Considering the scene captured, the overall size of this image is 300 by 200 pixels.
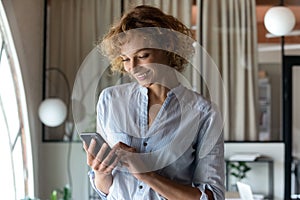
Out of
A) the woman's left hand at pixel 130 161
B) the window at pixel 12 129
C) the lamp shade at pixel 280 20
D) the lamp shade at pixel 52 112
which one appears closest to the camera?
the woman's left hand at pixel 130 161

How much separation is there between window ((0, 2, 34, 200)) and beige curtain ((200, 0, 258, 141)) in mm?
1829

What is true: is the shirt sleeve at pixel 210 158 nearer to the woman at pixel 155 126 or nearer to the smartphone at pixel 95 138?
the woman at pixel 155 126

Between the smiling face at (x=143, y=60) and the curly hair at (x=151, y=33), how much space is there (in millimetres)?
17

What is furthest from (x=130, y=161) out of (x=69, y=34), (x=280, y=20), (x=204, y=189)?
(x=69, y=34)

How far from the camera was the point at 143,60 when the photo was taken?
1.33m

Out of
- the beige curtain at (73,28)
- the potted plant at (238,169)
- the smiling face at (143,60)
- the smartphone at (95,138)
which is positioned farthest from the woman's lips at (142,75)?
the beige curtain at (73,28)

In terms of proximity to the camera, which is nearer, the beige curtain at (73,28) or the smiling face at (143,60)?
the smiling face at (143,60)

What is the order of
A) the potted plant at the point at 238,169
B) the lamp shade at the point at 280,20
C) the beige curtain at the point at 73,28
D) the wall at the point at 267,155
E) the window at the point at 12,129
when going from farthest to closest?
the beige curtain at the point at 73,28 → the wall at the point at 267,155 → the potted plant at the point at 238,169 → the lamp shade at the point at 280,20 → the window at the point at 12,129

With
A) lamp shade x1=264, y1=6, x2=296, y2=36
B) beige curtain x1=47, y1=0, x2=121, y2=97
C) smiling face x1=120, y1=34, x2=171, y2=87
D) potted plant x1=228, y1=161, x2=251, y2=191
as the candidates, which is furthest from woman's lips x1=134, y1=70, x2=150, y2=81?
beige curtain x1=47, y1=0, x2=121, y2=97

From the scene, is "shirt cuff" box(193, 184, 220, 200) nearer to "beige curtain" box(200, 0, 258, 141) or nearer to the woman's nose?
the woman's nose

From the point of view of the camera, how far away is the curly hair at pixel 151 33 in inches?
53.3

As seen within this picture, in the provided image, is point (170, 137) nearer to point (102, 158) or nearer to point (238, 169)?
point (102, 158)

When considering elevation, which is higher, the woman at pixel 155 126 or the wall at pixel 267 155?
the woman at pixel 155 126

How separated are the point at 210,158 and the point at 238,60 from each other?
13.5 feet
